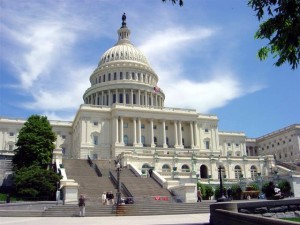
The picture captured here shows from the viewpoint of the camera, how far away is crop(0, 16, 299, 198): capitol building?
7506 centimetres

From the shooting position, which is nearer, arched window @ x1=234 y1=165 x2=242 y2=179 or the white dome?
arched window @ x1=234 y1=165 x2=242 y2=179

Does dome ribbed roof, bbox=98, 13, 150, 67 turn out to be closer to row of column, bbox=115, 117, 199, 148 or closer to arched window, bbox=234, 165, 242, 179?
row of column, bbox=115, 117, 199, 148

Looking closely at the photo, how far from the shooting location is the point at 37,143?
197 feet

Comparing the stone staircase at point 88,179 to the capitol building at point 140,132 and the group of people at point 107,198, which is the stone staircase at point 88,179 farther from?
the capitol building at point 140,132

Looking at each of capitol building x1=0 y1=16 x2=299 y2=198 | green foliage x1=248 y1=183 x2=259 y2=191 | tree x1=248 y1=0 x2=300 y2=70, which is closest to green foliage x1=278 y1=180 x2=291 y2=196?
green foliage x1=248 y1=183 x2=259 y2=191

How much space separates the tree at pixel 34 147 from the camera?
59.0 metres

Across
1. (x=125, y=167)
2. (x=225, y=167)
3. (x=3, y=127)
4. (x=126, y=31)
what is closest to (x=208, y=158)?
(x=225, y=167)

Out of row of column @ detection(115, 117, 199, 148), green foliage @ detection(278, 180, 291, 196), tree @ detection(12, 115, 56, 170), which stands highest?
row of column @ detection(115, 117, 199, 148)

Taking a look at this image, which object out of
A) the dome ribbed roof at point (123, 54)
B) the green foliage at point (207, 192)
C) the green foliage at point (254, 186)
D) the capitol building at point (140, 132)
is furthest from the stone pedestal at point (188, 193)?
the dome ribbed roof at point (123, 54)

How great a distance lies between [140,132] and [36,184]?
1966 inches

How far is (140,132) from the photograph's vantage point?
95750 mm

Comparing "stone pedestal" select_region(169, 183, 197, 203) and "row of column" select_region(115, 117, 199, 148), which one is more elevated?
"row of column" select_region(115, 117, 199, 148)

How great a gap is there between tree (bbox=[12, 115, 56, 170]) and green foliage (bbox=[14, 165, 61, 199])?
29.3ft

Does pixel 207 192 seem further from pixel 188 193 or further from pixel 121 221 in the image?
pixel 121 221
